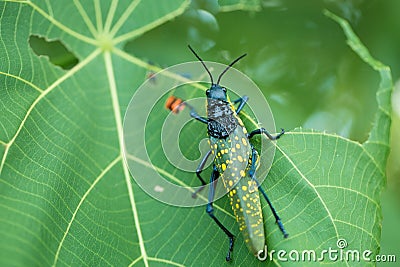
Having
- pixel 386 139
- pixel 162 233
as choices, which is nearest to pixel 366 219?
pixel 386 139

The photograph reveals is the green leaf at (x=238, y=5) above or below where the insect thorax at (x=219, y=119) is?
above

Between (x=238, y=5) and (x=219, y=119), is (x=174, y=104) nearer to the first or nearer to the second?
(x=219, y=119)

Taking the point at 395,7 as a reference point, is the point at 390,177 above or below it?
below

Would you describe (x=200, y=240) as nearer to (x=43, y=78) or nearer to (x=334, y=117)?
(x=43, y=78)

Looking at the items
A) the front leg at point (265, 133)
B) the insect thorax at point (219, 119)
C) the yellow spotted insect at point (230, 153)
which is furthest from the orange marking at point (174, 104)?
the front leg at point (265, 133)
